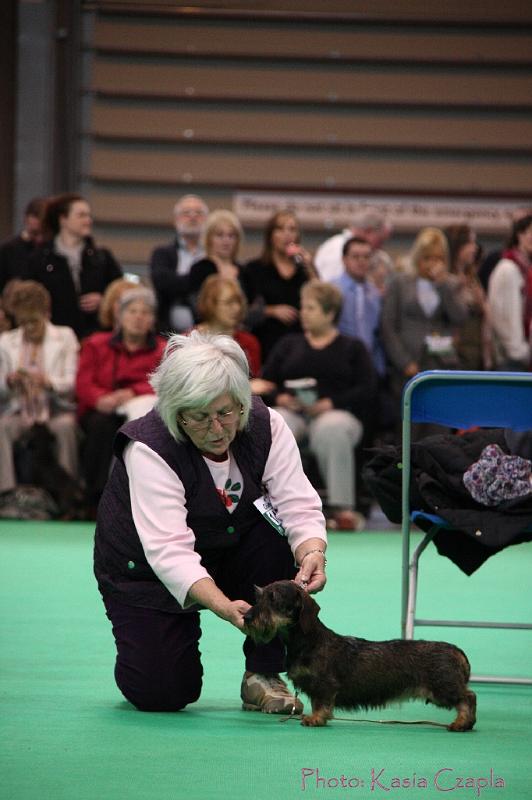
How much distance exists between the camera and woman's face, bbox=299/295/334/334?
700cm

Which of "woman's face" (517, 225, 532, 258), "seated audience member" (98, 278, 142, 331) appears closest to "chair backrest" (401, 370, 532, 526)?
"seated audience member" (98, 278, 142, 331)

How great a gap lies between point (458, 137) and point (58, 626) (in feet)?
Result: 23.0

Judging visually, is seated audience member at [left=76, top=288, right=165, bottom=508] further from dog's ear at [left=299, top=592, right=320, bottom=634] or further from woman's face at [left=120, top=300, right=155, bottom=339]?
dog's ear at [left=299, top=592, right=320, bottom=634]

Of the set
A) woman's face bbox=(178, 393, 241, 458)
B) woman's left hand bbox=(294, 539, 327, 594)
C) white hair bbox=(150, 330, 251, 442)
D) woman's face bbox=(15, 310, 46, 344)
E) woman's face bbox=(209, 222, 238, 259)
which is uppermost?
woman's face bbox=(209, 222, 238, 259)

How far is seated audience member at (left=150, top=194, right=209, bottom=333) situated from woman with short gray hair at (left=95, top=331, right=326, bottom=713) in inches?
164

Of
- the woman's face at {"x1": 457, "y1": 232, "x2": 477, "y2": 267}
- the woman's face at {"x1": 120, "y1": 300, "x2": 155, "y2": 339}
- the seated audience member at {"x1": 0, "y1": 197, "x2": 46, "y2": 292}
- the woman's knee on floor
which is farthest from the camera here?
the woman's face at {"x1": 457, "y1": 232, "x2": 477, "y2": 267}

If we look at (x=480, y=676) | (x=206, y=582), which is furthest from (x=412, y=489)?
(x=206, y=582)

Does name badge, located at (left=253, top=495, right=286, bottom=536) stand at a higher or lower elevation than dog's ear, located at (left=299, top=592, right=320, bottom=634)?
higher

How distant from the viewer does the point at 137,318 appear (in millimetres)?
6953

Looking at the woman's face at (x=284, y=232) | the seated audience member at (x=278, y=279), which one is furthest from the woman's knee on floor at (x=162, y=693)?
the woman's face at (x=284, y=232)

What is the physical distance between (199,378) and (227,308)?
13.3ft

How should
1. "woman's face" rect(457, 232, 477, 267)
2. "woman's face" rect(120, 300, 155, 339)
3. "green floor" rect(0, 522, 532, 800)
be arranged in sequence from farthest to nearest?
"woman's face" rect(457, 232, 477, 267), "woman's face" rect(120, 300, 155, 339), "green floor" rect(0, 522, 532, 800)

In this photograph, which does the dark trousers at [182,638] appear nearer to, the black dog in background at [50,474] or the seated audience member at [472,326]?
the black dog in background at [50,474]

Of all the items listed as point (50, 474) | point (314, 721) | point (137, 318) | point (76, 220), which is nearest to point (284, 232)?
point (137, 318)
